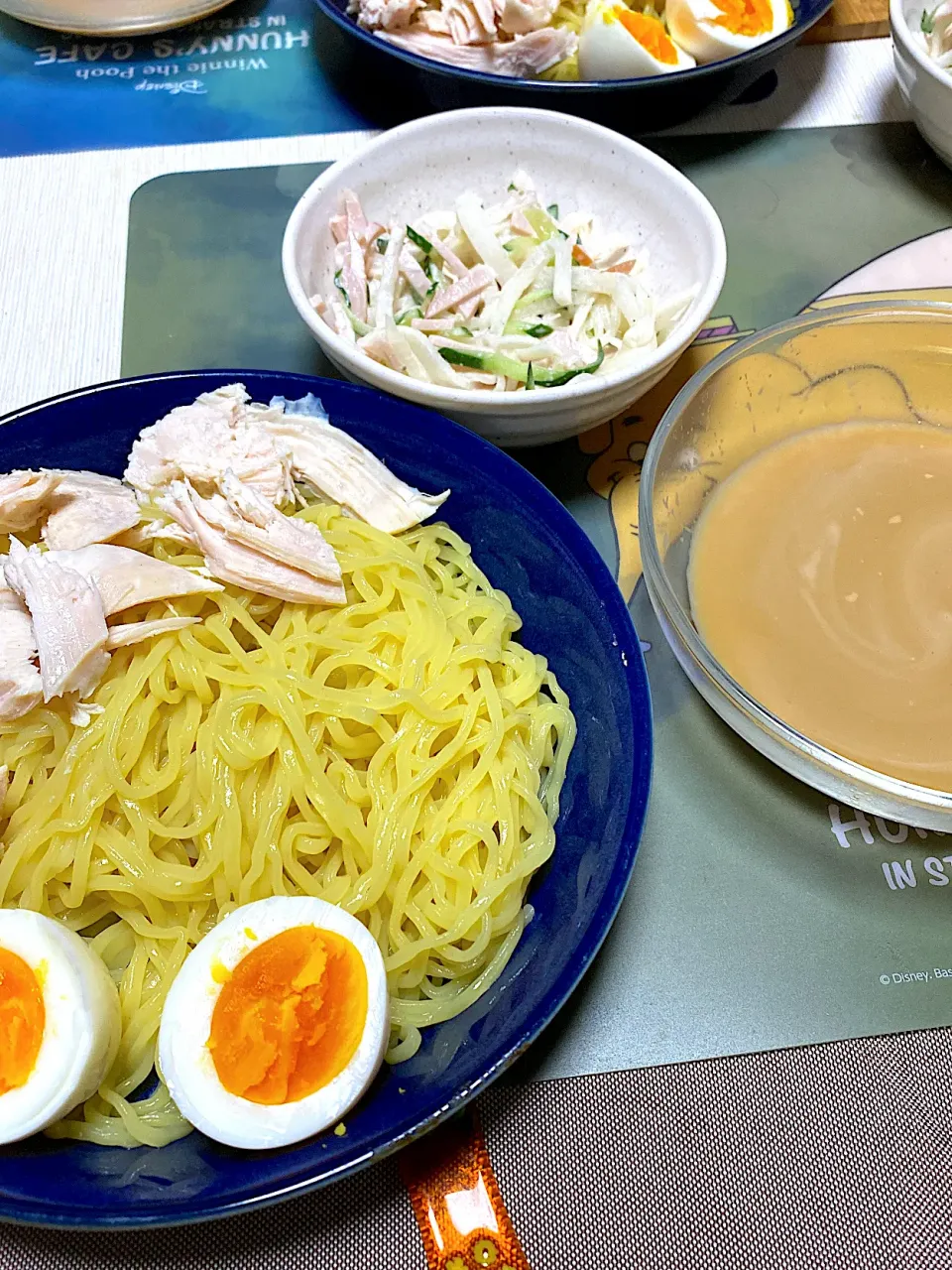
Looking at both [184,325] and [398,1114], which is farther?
[184,325]

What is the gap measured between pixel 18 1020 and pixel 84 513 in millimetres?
748

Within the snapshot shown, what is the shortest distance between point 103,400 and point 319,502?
382 mm

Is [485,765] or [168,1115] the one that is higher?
[485,765]

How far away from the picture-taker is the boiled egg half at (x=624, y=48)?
1986 mm

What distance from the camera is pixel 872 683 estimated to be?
4.62 ft

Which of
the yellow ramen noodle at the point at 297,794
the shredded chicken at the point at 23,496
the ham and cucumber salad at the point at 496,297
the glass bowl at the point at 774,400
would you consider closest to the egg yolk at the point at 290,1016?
the yellow ramen noodle at the point at 297,794

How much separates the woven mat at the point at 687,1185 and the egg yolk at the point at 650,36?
204 cm

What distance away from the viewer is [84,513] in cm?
142

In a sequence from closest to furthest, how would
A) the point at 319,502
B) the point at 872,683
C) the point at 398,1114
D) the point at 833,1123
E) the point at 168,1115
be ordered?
1. the point at 398,1114
2. the point at 168,1115
3. the point at 833,1123
4. the point at 872,683
5. the point at 319,502

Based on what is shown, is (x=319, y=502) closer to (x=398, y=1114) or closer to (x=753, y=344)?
(x=753, y=344)

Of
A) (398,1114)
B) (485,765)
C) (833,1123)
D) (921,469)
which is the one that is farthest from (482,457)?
(833,1123)

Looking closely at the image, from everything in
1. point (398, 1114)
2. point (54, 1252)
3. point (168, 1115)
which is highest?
point (398, 1114)

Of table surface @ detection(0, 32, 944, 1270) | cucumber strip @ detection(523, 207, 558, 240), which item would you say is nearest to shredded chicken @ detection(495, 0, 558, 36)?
table surface @ detection(0, 32, 944, 1270)

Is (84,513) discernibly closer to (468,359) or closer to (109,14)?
(468,359)
